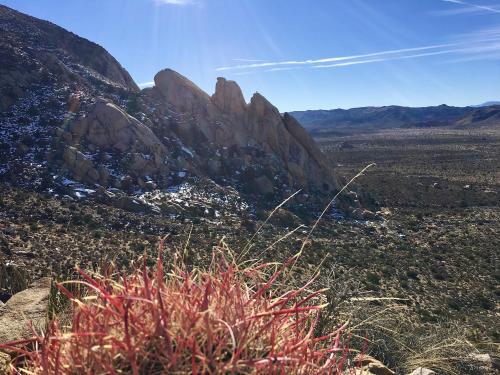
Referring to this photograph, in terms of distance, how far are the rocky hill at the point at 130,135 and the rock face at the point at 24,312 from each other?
19.3 m

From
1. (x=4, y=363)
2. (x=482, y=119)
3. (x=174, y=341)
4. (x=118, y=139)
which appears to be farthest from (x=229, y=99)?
(x=482, y=119)

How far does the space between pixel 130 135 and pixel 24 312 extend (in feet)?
84.5

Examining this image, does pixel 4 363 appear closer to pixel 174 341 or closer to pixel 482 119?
pixel 174 341

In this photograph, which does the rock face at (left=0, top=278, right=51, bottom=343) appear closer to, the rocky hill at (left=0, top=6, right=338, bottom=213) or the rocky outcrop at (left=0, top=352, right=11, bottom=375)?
the rocky outcrop at (left=0, top=352, right=11, bottom=375)

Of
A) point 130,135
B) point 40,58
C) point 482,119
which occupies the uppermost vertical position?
point 40,58

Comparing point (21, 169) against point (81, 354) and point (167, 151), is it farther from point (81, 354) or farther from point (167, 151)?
point (81, 354)

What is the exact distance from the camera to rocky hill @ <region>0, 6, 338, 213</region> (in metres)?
24.9

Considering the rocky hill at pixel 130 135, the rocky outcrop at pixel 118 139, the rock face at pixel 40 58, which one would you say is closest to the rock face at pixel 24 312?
the rocky hill at pixel 130 135

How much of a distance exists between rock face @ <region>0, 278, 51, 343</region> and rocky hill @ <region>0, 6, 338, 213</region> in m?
19.3

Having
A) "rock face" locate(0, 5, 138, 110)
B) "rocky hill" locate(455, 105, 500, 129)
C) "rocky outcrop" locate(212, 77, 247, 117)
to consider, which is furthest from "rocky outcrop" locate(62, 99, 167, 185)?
"rocky hill" locate(455, 105, 500, 129)

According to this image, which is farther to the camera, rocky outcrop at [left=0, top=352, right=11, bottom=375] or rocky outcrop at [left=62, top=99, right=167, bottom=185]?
rocky outcrop at [left=62, top=99, right=167, bottom=185]

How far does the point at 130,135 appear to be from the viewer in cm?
2858

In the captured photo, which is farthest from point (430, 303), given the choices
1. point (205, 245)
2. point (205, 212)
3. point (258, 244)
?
point (205, 212)

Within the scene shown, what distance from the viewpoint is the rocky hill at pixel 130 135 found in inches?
981
